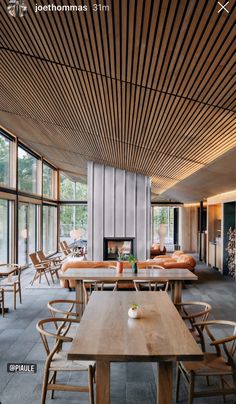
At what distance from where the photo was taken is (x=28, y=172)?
474 inches

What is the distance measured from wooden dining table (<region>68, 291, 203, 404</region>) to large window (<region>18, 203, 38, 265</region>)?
7.59 m

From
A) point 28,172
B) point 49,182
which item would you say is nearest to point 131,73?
point 28,172

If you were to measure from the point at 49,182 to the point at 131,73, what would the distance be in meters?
12.4

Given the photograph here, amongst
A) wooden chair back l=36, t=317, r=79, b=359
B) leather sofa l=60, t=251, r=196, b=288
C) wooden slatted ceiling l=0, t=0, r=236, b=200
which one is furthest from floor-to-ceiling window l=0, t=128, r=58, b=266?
wooden chair back l=36, t=317, r=79, b=359

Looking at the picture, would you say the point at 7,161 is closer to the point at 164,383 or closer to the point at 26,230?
the point at 26,230

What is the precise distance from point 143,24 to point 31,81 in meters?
2.31

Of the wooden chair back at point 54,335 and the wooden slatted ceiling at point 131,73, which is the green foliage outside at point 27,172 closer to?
the wooden slatted ceiling at point 131,73

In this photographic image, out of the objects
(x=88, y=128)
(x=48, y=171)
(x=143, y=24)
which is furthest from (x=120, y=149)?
(x=48, y=171)

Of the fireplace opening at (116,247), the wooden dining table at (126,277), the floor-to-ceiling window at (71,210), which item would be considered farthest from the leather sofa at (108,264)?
the floor-to-ceiling window at (71,210)

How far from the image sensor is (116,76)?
3.79 m

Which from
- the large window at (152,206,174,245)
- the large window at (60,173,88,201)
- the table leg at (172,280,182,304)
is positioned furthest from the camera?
the large window at (152,206,174,245)

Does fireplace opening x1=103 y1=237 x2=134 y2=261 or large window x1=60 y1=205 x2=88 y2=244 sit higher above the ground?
large window x1=60 y1=205 x2=88 y2=244

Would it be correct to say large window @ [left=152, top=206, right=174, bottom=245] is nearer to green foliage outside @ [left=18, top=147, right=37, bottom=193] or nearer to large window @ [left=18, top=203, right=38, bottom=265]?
large window @ [left=18, top=203, right=38, bottom=265]

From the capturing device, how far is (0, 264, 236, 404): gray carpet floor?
3322 mm
